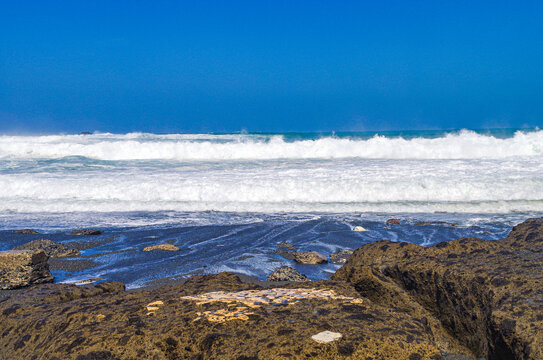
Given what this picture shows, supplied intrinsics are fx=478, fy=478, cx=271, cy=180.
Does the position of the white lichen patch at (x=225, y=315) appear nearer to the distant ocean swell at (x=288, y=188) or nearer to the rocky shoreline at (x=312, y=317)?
the rocky shoreline at (x=312, y=317)

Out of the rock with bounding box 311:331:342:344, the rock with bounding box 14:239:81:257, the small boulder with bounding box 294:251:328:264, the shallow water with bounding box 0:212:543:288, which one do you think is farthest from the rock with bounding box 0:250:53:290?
the rock with bounding box 311:331:342:344

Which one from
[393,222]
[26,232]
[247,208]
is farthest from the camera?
[247,208]

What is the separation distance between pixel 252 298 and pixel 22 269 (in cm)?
303

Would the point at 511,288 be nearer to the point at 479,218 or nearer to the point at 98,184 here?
the point at 479,218

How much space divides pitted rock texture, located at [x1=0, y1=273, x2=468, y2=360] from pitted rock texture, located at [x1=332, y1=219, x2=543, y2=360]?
32 centimetres

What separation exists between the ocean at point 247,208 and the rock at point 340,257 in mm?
191

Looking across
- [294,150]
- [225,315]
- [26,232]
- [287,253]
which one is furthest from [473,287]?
[294,150]

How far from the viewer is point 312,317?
175 centimetres

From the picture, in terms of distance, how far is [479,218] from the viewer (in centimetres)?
795

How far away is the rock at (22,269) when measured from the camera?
4.06m

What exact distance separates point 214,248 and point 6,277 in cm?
252

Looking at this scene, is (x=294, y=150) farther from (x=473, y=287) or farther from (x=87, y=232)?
(x=473, y=287)

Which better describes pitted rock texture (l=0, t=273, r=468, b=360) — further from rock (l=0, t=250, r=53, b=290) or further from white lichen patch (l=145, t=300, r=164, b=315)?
rock (l=0, t=250, r=53, b=290)

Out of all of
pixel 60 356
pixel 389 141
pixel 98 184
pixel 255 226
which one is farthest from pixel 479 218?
pixel 389 141
